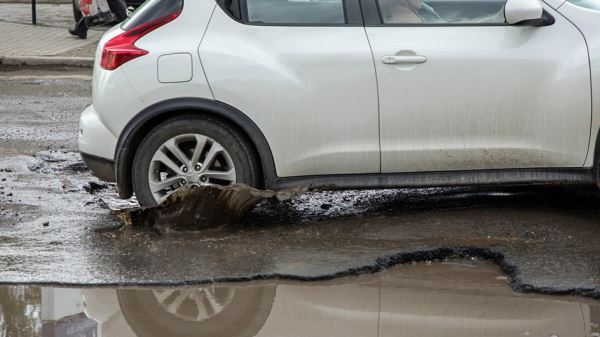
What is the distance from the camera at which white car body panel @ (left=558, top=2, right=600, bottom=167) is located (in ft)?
20.1

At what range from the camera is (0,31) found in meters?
17.1

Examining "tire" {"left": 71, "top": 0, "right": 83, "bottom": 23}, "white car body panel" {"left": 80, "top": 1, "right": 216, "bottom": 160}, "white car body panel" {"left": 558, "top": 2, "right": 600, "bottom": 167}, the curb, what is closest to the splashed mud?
"white car body panel" {"left": 80, "top": 1, "right": 216, "bottom": 160}

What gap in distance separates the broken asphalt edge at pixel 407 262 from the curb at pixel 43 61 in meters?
9.03

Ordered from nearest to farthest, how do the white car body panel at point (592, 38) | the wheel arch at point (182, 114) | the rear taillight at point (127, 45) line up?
1. the white car body panel at point (592, 38)
2. the wheel arch at point (182, 114)
3. the rear taillight at point (127, 45)

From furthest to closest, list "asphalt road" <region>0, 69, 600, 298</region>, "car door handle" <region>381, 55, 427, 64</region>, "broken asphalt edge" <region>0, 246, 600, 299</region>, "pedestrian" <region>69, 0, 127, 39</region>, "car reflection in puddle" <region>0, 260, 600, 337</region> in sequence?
1. "pedestrian" <region>69, 0, 127, 39</region>
2. "car door handle" <region>381, 55, 427, 64</region>
3. "asphalt road" <region>0, 69, 600, 298</region>
4. "broken asphalt edge" <region>0, 246, 600, 299</region>
5. "car reflection in puddle" <region>0, 260, 600, 337</region>

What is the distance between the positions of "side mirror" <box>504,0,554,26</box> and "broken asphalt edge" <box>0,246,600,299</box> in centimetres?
132

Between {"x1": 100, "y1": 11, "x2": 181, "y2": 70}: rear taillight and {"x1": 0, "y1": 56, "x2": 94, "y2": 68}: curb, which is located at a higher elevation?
{"x1": 100, "y1": 11, "x2": 181, "y2": 70}: rear taillight

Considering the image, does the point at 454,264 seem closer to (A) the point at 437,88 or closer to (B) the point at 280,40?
(A) the point at 437,88

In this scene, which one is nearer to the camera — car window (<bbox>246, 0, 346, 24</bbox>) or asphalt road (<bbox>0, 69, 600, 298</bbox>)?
asphalt road (<bbox>0, 69, 600, 298</bbox>)

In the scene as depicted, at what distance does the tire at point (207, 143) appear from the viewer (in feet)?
21.0

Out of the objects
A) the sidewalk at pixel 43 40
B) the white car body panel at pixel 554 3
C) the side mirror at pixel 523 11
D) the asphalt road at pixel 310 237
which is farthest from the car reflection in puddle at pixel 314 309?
the sidewalk at pixel 43 40

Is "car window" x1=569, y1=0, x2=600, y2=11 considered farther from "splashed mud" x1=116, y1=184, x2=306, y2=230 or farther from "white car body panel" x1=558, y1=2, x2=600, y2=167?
"splashed mud" x1=116, y1=184, x2=306, y2=230

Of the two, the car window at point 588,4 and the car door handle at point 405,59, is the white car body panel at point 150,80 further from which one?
the car window at point 588,4

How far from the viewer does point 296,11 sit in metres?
6.46
